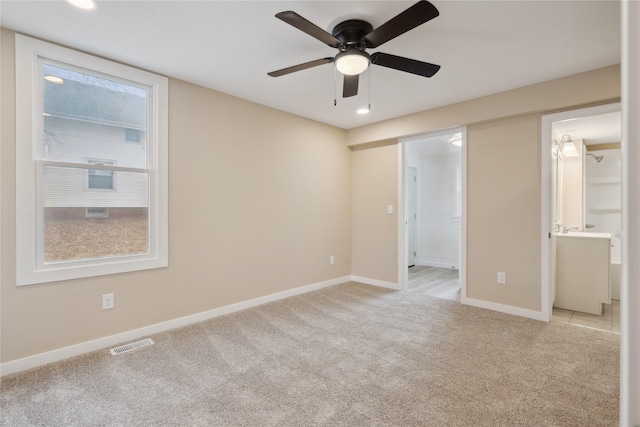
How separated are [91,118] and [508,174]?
401 cm

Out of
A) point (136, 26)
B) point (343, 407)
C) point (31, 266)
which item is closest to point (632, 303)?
point (343, 407)

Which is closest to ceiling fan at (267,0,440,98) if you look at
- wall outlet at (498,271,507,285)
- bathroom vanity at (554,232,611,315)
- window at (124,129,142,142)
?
window at (124,129,142,142)

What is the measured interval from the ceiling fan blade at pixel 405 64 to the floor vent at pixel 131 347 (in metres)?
2.87

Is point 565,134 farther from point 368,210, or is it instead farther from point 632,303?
point 632,303

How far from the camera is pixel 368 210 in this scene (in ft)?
15.6

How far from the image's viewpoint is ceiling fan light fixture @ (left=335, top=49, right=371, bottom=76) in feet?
6.84

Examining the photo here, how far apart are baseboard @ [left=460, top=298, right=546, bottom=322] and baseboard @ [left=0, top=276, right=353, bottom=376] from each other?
2.16 meters

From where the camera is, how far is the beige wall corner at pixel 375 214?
446 centimetres

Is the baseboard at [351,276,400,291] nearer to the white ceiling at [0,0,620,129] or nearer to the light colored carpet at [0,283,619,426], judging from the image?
the light colored carpet at [0,283,619,426]

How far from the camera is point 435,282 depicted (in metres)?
4.92

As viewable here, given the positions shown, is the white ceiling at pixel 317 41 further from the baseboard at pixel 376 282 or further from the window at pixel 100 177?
the baseboard at pixel 376 282

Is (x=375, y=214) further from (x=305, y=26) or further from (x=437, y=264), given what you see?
(x=305, y=26)

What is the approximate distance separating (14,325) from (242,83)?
8.65 feet

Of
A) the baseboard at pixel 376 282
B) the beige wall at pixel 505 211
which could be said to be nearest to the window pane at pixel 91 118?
the baseboard at pixel 376 282
